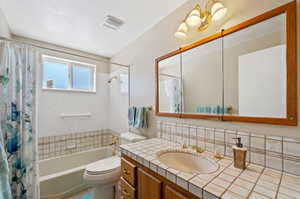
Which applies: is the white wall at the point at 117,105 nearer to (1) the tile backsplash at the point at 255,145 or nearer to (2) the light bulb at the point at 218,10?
(1) the tile backsplash at the point at 255,145

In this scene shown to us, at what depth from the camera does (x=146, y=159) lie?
3.08 feet

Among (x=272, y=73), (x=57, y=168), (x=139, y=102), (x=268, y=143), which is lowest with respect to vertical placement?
(x=57, y=168)

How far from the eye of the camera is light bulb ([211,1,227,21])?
988mm

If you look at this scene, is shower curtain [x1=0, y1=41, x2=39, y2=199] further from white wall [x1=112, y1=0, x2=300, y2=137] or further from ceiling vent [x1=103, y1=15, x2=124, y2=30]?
white wall [x1=112, y1=0, x2=300, y2=137]

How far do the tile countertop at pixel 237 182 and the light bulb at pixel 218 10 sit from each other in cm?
114

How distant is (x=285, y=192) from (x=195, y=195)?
41 centimetres

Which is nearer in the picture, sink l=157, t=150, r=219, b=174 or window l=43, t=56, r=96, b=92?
sink l=157, t=150, r=219, b=174

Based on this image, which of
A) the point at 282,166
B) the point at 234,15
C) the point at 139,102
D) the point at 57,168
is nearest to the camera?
the point at 282,166

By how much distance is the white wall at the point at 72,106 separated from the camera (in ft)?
6.82

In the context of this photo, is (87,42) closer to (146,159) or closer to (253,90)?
(146,159)

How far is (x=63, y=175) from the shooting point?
172cm

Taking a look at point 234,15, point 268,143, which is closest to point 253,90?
point 268,143

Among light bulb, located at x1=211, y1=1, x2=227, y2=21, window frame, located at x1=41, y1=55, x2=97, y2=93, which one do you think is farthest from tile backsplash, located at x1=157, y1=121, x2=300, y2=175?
window frame, located at x1=41, y1=55, x2=97, y2=93

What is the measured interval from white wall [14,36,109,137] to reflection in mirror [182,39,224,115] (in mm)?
1481
